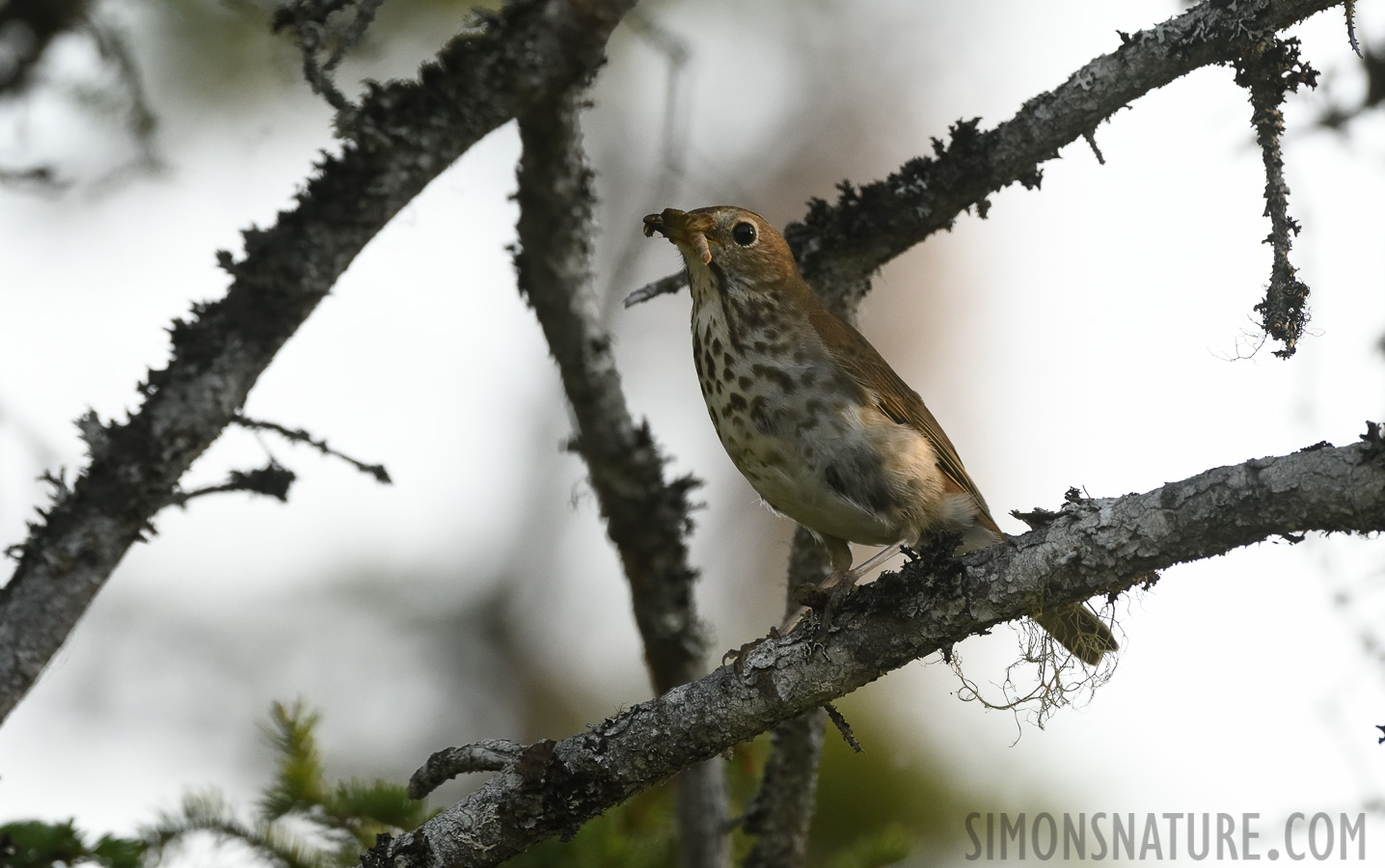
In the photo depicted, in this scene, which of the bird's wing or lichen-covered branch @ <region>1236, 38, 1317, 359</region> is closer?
lichen-covered branch @ <region>1236, 38, 1317, 359</region>

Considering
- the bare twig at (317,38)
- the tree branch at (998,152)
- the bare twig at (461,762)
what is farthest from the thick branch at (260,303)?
the tree branch at (998,152)

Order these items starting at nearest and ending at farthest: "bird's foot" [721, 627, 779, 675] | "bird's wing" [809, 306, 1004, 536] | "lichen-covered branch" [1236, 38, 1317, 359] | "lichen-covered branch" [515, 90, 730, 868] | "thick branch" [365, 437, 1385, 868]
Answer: "thick branch" [365, 437, 1385, 868] → "lichen-covered branch" [1236, 38, 1317, 359] → "bird's foot" [721, 627, 779, 675] → "lichen-covered branch" [515, 90, 730, 868] → "bird's wing" [809, 306, 1004, 536]

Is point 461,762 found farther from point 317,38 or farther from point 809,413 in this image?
point 317,38

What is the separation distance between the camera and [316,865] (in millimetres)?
3410

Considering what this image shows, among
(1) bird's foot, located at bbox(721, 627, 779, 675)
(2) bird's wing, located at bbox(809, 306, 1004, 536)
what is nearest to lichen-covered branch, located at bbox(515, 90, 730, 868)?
(2) bird's wing, located at bbox(809, 306, 1004, 536)

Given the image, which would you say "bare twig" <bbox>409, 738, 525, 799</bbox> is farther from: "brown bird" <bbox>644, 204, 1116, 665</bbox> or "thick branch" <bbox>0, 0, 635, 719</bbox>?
"brown bird" <bbox>644, 204, 1116, 665</bbox>

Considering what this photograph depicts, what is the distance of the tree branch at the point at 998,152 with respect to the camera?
9.33ft

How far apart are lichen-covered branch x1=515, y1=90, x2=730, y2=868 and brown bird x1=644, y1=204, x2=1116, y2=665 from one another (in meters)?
0.32

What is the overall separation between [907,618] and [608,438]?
5.80 feet

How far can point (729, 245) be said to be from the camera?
3.95m

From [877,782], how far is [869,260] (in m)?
2.59

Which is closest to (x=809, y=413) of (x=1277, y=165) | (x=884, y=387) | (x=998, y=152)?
(x=884, y=387)

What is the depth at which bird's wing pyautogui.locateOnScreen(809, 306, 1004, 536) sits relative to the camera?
12.2 feet

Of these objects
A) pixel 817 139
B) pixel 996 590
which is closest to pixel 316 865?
pixel 996 590
